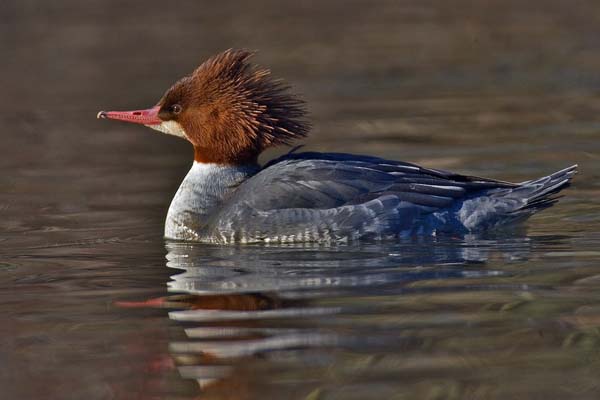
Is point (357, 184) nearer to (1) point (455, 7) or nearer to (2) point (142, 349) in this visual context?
(2) point (142, 349)

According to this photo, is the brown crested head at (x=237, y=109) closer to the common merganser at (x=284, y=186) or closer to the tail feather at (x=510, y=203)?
the common merganser at (x=284, y=186)

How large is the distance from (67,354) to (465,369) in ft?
6.81

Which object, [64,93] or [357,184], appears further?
[64,93]

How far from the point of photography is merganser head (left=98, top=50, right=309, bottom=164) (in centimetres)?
917

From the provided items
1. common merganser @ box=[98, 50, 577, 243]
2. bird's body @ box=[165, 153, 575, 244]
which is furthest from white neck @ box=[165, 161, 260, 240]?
bird's body @ box=[165, 153, 575, 244]

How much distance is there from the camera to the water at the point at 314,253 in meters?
6.09

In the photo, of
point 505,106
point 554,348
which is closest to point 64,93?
point 505,106

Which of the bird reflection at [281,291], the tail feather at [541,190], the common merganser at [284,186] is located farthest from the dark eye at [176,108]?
the tail feather at [541,190]

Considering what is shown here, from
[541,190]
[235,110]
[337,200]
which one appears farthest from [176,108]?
[541,190]

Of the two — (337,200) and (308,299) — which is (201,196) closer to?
(337,200)

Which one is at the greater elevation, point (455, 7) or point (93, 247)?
point (455, 7)

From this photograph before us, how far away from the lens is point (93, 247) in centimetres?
925

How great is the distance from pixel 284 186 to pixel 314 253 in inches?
22.3

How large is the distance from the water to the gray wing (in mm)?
187
